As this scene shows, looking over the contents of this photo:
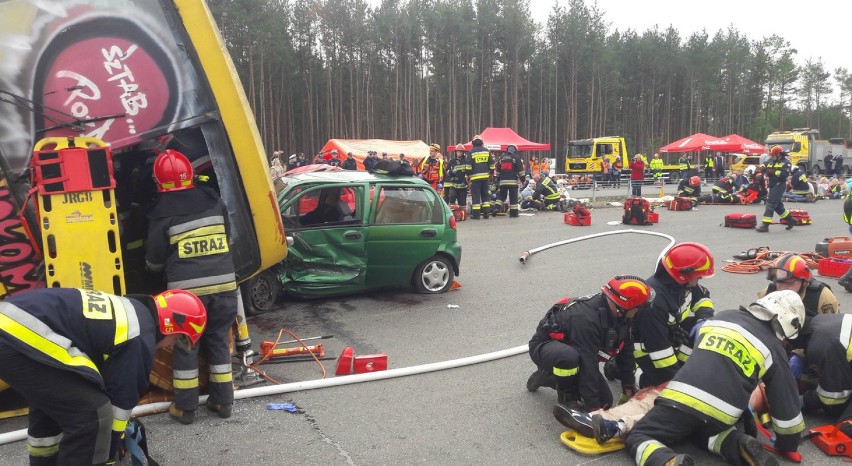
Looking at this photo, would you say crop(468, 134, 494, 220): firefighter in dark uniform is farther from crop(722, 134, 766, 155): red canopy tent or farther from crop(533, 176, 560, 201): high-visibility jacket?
crop(722, 134, 766, 155): red canopy tent

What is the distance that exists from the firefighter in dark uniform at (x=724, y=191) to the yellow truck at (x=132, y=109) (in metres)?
18.6

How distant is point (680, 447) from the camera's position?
391 cm

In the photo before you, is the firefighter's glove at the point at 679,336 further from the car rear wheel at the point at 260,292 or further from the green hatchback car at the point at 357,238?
the car rear wheel at the point at 260,292

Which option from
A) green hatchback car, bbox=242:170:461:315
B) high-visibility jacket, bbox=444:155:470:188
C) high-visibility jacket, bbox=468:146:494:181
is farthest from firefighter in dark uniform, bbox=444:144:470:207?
green hatchback car, bbox=242:170:461:315

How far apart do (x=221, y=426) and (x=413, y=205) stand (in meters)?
4.13

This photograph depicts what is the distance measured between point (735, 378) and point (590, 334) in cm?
102

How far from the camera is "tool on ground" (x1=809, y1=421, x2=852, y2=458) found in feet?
12.3

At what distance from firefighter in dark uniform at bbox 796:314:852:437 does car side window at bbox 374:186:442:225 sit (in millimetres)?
4570

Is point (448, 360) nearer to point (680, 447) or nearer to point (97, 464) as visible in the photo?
point (680, 447)

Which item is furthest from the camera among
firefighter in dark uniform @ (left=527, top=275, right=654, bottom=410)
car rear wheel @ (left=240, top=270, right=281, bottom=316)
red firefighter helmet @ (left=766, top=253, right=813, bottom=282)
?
car rear wheel @ (left=240, top=270, right=281, bottom=316)

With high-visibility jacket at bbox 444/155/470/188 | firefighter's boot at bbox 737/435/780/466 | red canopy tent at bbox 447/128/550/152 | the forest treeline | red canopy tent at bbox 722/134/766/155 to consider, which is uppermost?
the forest treeline

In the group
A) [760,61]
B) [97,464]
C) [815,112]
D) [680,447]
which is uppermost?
[760,61]

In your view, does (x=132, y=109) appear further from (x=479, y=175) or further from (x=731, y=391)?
(x=479, y=175)

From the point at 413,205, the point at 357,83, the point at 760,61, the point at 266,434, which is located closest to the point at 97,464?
the point at 266,434
